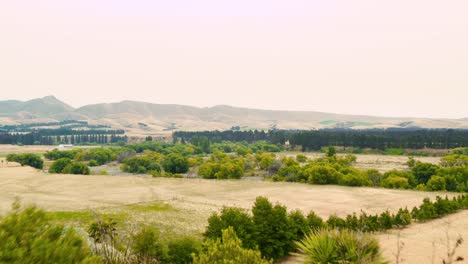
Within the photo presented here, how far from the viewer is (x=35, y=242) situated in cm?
1261

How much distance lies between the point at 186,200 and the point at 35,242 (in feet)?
184

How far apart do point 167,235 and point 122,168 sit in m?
88.6

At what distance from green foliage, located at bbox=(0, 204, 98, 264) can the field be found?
97.0ft

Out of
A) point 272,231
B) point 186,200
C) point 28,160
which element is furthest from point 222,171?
point 28,160

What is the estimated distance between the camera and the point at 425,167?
305 ft

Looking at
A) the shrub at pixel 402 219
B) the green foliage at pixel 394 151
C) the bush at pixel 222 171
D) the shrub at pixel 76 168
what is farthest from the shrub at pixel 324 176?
the green foliage at pixel 394 151

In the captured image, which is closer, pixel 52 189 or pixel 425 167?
pixel 52 189

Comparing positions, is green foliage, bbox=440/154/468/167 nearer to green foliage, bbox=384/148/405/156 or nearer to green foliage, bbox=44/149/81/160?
green foliage, bbox=384/148/405/156

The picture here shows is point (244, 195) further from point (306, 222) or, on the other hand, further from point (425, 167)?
point (425, 167)

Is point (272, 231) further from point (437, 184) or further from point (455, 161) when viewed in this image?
point (455, 161)

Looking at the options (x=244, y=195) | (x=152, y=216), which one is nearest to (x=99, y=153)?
(x=244, y=195)

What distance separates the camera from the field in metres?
46.7

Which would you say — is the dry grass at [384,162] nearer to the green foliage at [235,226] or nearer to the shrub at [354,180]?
the shrub at [354,180]

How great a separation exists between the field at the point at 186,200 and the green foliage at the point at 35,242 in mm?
29566
